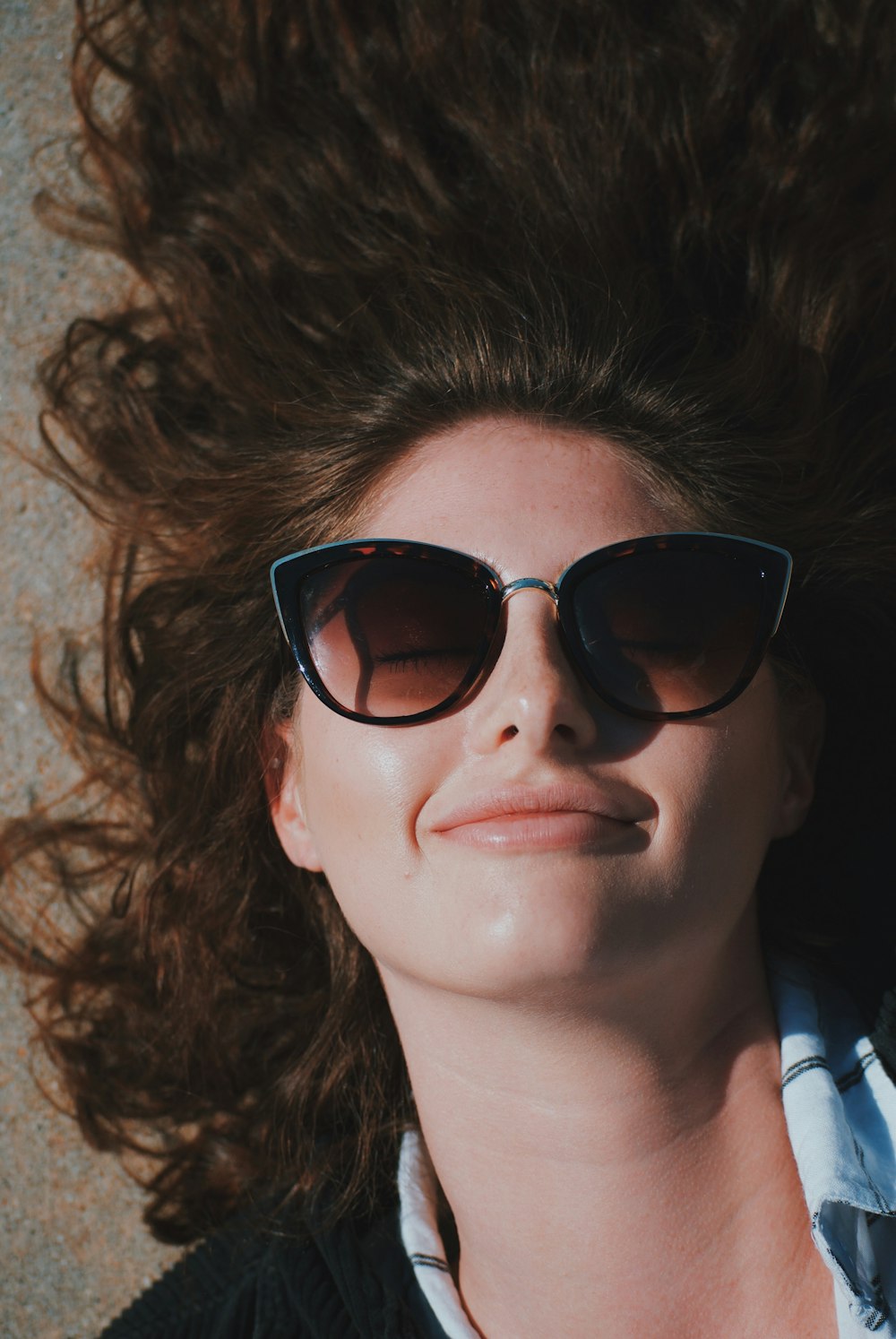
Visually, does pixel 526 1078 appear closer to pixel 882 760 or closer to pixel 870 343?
pixel 882 760

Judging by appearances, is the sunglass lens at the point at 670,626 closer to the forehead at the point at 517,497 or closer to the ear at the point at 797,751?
the forehead at the point at 517,497

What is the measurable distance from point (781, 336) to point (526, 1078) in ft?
5.31

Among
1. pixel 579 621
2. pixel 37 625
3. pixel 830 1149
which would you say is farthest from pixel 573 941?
pixel 37 625

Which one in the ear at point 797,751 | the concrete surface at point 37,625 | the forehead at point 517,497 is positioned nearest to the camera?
the forehead at point 517,497

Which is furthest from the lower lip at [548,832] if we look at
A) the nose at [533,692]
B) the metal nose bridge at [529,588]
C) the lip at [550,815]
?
the metal nose bridge at [529,588]

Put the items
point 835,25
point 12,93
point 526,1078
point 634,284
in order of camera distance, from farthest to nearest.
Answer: point 12,93
point 835,25
point 634,284
point 526,1078

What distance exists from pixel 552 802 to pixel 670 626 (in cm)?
36

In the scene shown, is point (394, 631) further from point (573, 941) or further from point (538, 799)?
point (573, 941)

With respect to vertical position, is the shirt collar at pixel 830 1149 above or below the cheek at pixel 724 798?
below

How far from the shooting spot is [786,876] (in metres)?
2.59

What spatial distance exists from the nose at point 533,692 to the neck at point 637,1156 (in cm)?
45

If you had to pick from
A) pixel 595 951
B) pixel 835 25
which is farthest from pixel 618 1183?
pixel 835 25

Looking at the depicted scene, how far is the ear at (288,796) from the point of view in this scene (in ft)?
7.81

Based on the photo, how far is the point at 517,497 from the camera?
203 centimetres
